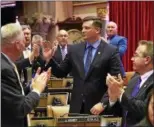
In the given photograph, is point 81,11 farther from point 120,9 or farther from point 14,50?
point 14,50

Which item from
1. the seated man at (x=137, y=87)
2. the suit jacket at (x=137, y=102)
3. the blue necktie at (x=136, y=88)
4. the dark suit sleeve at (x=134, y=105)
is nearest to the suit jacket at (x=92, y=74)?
the seated man at (x=137, y=87)

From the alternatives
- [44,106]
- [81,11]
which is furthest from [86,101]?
[81,11]

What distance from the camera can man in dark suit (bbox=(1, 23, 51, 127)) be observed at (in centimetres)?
225

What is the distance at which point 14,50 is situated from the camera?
240 centimetres

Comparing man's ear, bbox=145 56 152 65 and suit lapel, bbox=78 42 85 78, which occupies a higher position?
man's ear, bbox=145 56 152 65

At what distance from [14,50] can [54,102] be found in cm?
195

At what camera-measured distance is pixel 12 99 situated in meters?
2.24

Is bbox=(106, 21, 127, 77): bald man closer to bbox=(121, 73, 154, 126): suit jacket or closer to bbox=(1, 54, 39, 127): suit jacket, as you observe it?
bbox=(121, 73, 154, 126): suit jacket

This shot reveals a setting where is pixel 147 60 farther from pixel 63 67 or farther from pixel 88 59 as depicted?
pixel 63 67

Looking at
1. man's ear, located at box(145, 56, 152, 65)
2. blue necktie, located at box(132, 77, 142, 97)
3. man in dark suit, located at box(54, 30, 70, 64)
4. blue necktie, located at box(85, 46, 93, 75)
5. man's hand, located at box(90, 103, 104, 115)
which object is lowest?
man's hand, located at box(90, 103, 104, 115)

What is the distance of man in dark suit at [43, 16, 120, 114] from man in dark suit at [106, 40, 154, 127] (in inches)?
24.2

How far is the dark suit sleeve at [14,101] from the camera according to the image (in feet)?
7.36

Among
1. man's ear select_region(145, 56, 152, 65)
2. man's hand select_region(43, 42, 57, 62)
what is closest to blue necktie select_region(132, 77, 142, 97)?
man's ear select_region(145, 56, 152, 65)

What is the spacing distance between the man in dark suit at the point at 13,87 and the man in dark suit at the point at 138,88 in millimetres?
473
